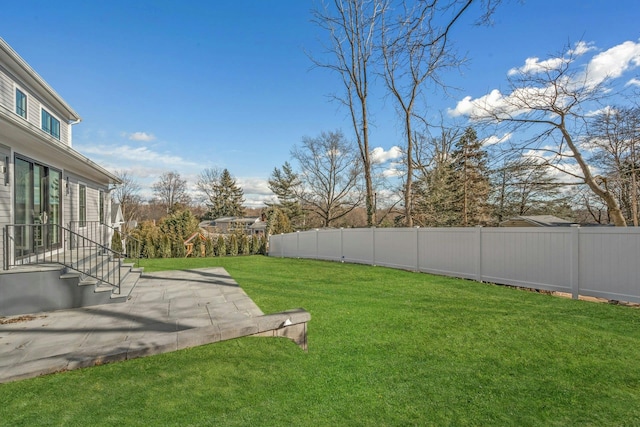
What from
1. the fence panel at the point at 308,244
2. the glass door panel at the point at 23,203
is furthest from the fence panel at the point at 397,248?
the glass door panel at the point at 23,203

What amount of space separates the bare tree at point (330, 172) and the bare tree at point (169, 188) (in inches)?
789

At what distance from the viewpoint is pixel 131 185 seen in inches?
1284

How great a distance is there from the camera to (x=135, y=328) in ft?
12.8

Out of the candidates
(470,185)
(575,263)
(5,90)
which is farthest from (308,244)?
(470,185)

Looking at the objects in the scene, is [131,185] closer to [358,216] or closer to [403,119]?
[358,216]

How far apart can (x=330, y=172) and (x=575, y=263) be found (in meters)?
20.5

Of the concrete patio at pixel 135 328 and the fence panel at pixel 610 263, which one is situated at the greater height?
the fence panel at pixel 610 263

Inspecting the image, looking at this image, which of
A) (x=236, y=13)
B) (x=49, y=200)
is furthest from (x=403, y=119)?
(x=49, y=200)

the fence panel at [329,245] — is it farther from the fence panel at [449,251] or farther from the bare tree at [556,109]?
the bare tree at [556,109]

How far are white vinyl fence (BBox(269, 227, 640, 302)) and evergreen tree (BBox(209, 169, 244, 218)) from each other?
110ft

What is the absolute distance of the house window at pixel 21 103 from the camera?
8327 millimetres

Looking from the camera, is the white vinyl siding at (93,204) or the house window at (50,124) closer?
the house window at (50,124)

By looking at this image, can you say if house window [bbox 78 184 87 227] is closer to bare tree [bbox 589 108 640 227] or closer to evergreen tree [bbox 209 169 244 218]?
bare tree [bbox 589 108 640 227]

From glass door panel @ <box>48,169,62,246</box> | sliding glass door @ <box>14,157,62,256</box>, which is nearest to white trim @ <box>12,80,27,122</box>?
glass door panel @ <box>48,169,62,246</box>
